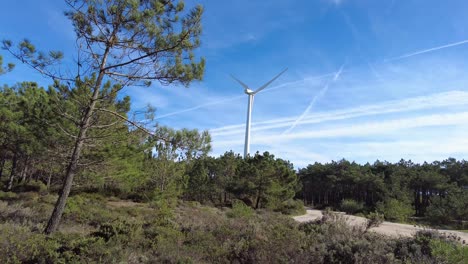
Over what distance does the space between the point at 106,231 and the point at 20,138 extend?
14.7 m

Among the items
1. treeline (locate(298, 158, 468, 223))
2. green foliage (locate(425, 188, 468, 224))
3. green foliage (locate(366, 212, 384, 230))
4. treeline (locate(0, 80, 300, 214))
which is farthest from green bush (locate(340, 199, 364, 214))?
green foliage (locate(366, 212, 384, 230))

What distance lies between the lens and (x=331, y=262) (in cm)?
698

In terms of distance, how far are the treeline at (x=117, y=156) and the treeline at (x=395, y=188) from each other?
1277 cm

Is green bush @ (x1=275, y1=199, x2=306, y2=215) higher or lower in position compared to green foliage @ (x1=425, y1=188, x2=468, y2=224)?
lower

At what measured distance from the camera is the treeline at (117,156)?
379 inches

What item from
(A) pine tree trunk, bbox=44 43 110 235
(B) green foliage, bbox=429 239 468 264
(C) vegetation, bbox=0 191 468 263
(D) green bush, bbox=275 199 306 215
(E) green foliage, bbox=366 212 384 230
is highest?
(A) pine tree trunk, bbox=44 43 110 235

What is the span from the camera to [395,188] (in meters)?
47.9

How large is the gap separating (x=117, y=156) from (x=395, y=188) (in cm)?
4433

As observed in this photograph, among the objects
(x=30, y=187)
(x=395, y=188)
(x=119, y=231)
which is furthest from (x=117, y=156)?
(x=395, y=188)

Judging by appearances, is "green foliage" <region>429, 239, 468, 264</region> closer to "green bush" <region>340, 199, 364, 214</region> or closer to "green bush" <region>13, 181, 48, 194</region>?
"green bush" <region>13, 181, 48, 194</region>

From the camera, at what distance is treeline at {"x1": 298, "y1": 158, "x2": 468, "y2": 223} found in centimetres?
3591

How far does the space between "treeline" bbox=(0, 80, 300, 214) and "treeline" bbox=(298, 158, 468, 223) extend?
1277 cm

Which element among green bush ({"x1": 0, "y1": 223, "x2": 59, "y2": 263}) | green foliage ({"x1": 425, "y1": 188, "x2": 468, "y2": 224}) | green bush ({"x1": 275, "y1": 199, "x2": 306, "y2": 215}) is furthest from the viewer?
green bush ({"x1": 275, "y1": 199, "x2": 306, "y2": 215})

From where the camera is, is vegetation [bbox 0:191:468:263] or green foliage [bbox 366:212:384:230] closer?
vegetation [bbox 0:191:468:263]
